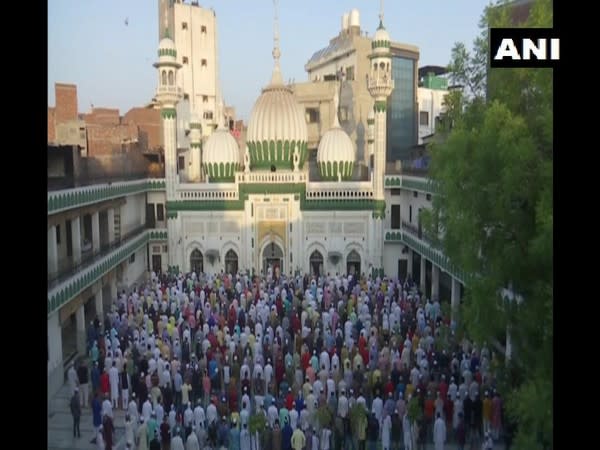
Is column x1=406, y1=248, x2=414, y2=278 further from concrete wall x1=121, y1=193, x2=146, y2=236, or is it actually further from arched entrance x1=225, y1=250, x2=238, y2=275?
concrete wall x1=121, y1=193, x2=146, y2=236

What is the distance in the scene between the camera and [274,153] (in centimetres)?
2384

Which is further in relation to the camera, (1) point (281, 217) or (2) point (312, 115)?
(2) point (312, 115)

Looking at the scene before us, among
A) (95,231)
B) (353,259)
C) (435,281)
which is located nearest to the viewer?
(95,231)

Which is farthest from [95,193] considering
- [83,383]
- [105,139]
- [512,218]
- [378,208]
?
[512,218]

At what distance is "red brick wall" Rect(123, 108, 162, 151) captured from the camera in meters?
29.5

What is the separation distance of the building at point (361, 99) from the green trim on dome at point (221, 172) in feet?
32.3

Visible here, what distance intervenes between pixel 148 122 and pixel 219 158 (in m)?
8.48

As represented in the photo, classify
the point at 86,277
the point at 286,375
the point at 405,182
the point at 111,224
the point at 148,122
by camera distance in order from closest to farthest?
the point at 286,375, the point at 86,277, the point at 111,224, the point at 405,182, the point at 148,122

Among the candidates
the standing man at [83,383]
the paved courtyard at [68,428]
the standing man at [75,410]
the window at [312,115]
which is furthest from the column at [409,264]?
the standing man at [75,410]

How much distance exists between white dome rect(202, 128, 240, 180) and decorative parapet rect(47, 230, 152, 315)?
4.83 m

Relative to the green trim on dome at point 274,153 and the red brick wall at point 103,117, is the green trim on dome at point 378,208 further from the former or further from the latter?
the red brick wall at point 103,117

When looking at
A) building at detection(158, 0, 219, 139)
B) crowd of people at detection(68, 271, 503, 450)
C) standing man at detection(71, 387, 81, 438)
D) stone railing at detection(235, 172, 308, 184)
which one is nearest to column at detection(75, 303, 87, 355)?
crowd of people at detection(68, 271, 503, 450)

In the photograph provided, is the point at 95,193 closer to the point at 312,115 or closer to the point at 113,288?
the point at 113,288
